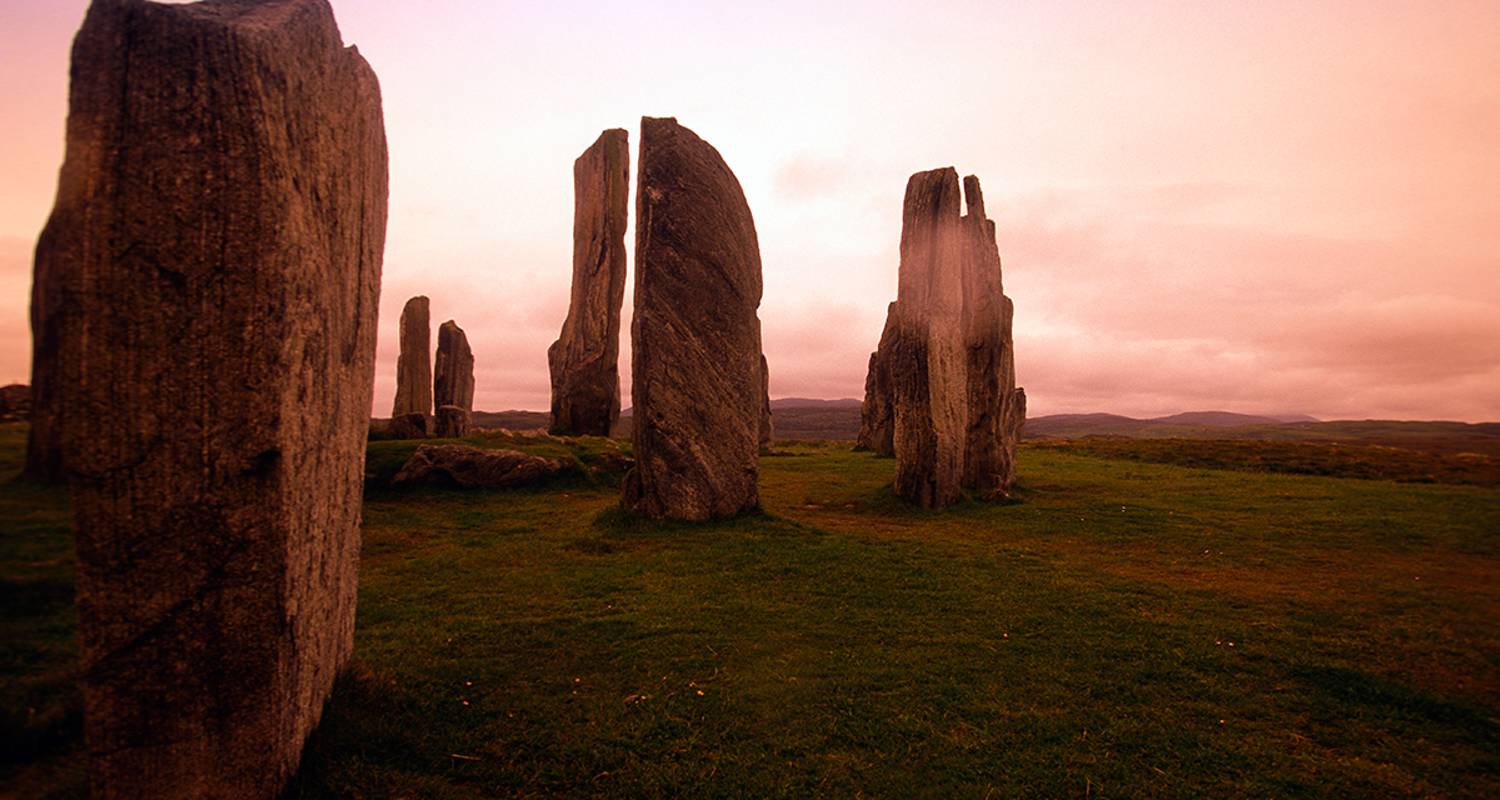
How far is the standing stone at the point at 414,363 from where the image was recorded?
79.1ft

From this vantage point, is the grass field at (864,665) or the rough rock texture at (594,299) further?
the rough rock texture at (594,299)

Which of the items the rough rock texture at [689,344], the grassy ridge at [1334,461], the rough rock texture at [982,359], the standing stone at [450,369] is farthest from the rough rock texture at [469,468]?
the grassy ridge at [1334,461]

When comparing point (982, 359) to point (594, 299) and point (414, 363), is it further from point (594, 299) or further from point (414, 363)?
point (414, 363)

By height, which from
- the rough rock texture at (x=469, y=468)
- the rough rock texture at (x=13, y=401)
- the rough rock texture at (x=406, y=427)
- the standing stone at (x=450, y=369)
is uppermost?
the standing stone at (x=450, y=369)

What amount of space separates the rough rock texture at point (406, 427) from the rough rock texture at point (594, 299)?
451 centimetres

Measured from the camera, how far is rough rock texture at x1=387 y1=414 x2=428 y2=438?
1761cm

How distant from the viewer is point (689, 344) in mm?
10203

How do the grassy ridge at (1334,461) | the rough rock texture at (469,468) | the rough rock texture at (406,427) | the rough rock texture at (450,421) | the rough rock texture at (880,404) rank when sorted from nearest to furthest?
1. the rough rock texture at (469,468)
2. the rough rock texture at (406,427)
3. the rough rock texture at (450,421)
4. the grassy ridge at (1334,461)
5. the rough rock texture at (880,404)

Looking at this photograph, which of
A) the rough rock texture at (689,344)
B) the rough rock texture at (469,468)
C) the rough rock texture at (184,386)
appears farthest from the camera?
the rough rock texture at (469,468)

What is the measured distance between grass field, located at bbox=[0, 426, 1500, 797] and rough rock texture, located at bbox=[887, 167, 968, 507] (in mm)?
2537

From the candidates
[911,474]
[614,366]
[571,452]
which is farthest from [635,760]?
[614,366]

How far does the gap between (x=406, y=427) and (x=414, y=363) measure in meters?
7.63

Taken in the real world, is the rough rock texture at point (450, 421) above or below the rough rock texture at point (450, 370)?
below

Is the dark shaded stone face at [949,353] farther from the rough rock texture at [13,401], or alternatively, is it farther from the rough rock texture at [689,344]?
the rough rock texture at [13,401]
